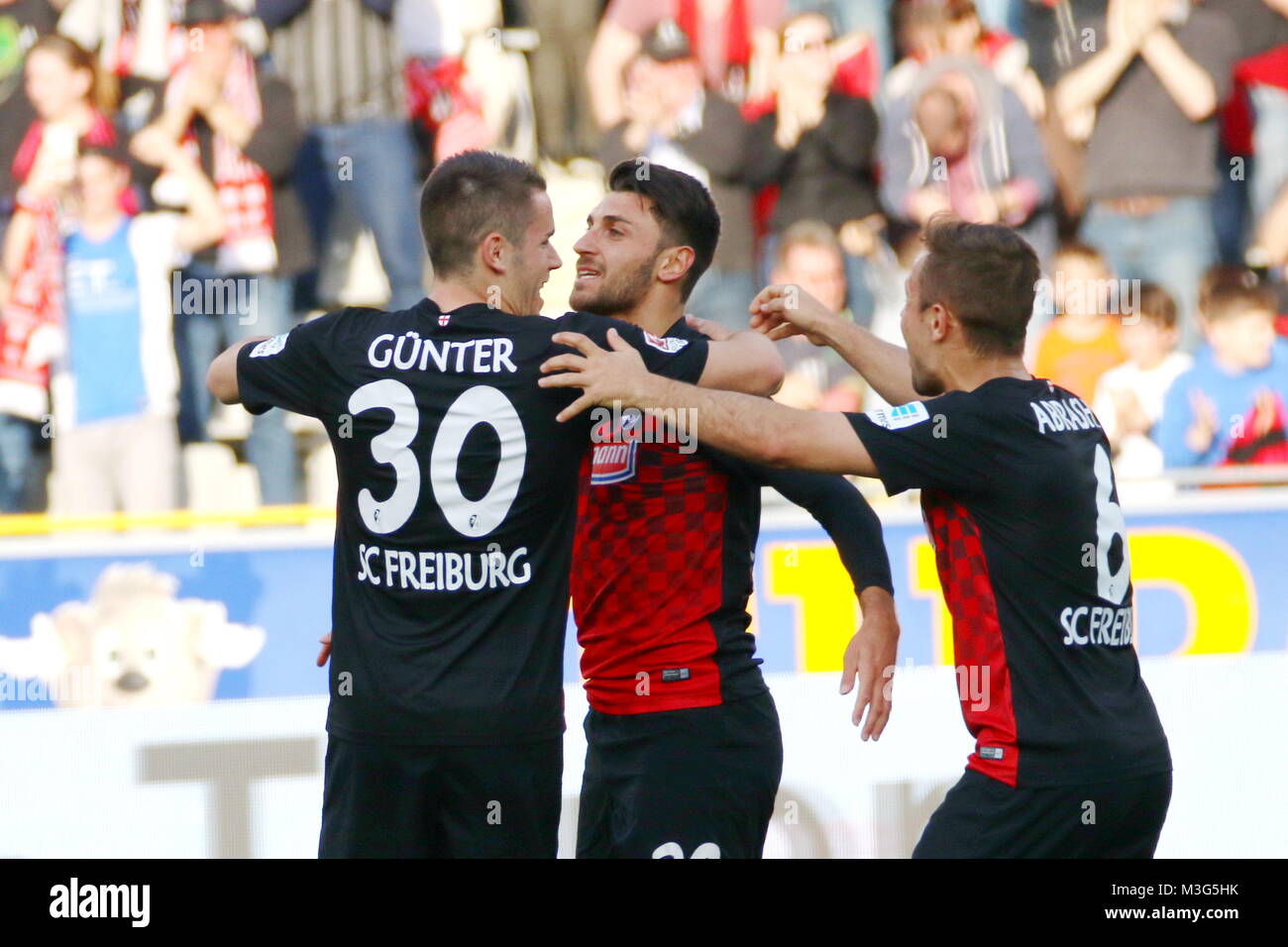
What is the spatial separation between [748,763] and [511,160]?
1.55 metres

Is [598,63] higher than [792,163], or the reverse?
[598,63]

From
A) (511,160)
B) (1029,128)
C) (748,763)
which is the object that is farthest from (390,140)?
(748,763)

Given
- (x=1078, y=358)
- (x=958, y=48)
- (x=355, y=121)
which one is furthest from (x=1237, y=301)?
(x=355, y=121)

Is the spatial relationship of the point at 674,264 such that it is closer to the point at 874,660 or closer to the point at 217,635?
the point at 874,660

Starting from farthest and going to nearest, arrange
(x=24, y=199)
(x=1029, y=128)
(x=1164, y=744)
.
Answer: (x=1029, y=128)
(x=24, y=199)
(x=1164, y=744)

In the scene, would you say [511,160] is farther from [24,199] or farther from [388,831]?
[24,199]

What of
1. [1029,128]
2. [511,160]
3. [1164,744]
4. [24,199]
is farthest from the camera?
[1029,128]

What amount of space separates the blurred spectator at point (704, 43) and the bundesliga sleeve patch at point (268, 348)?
3.62 metres

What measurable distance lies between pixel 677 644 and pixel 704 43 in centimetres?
408

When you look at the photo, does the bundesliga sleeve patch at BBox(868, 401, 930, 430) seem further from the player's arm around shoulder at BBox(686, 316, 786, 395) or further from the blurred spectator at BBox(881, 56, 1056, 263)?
the blurred spectator at BBox(881, 56, 1056, 263)

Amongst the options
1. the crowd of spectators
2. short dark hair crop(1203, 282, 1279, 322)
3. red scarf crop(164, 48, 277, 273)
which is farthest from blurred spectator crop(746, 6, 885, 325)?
red scarf crop(164, 48, 277, 273)

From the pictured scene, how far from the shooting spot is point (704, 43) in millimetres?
7184

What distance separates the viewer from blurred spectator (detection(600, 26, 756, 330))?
22.8 feet
